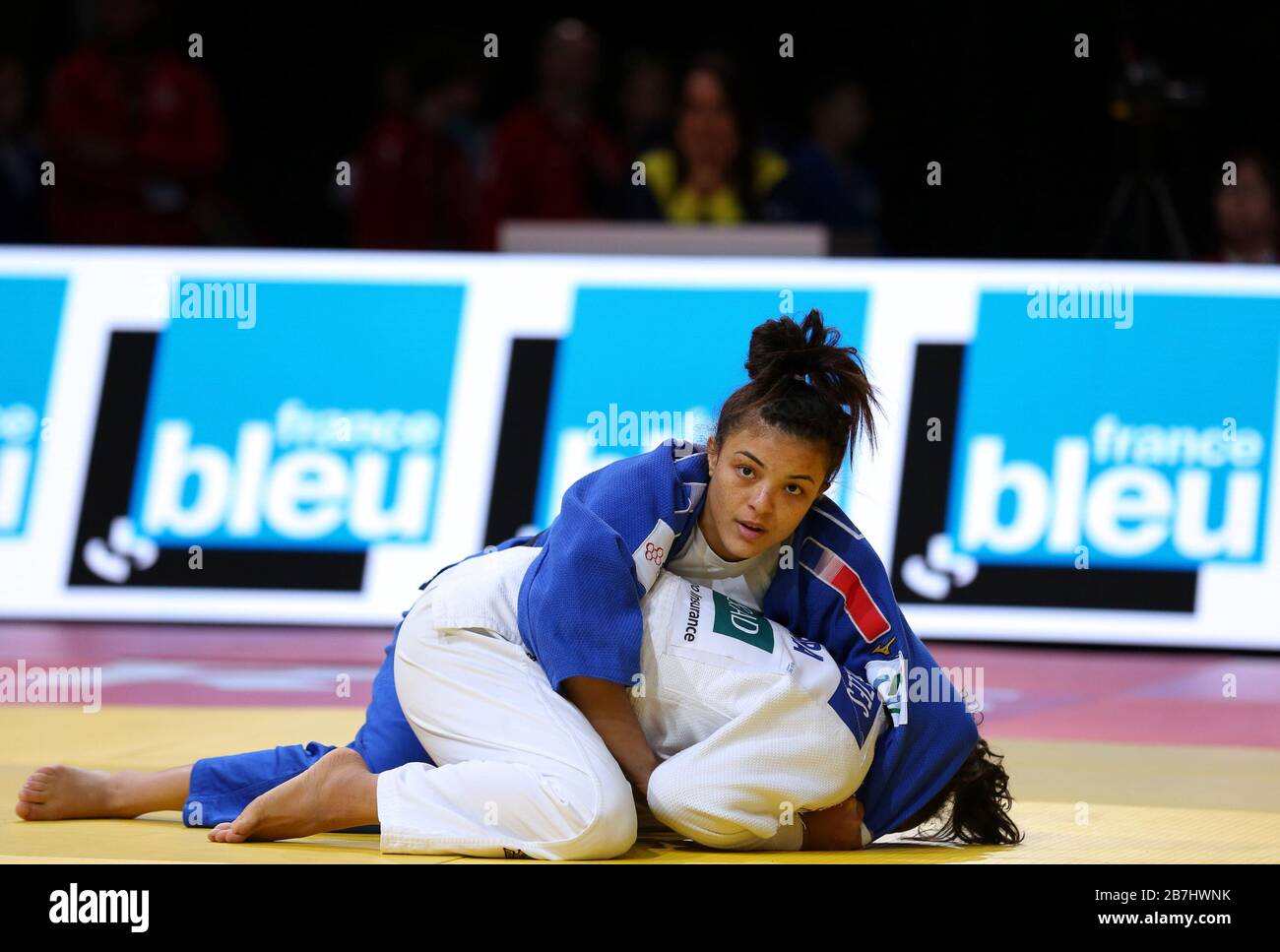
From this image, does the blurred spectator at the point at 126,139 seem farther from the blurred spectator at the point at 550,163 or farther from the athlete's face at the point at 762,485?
the athlete's face at the point at 762,485

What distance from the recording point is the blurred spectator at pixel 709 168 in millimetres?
7430

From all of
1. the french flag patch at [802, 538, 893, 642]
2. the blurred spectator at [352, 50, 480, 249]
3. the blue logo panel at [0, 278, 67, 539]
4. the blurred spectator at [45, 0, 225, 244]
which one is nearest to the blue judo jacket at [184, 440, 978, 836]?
the french flag patch at [802, 538, 893, 642]

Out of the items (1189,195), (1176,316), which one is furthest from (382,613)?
(1189,195)

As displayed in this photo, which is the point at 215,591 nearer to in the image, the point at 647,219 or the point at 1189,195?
the point at 647,219

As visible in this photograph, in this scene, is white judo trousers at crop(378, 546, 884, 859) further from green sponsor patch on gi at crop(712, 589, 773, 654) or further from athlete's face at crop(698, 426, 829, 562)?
athlete's face at crop(698, 426, 829, 562)

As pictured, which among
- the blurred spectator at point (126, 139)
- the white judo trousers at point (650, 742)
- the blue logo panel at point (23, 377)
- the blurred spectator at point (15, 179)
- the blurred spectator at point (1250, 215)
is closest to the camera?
the white judo trousers at point (650, 742)

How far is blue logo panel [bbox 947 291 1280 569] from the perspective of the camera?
621cm

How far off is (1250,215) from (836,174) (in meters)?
1.89

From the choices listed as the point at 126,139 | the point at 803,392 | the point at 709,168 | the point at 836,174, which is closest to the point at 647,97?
the point at 836,174

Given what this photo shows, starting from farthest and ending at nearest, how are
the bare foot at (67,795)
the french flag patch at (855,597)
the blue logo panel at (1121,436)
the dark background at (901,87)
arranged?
the dark background at (901,87), the blue logo panel at (1121,436), the bare foot at (67,795), the french flag patch at (855,597)

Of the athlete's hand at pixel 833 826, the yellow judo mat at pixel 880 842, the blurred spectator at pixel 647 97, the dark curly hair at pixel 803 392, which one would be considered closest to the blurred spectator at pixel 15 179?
the blurred spectator at pixel 647 97

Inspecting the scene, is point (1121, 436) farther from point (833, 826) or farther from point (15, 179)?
point (15, 179)

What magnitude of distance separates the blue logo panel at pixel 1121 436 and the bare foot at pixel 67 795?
351 cm

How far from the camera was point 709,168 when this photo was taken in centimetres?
759
